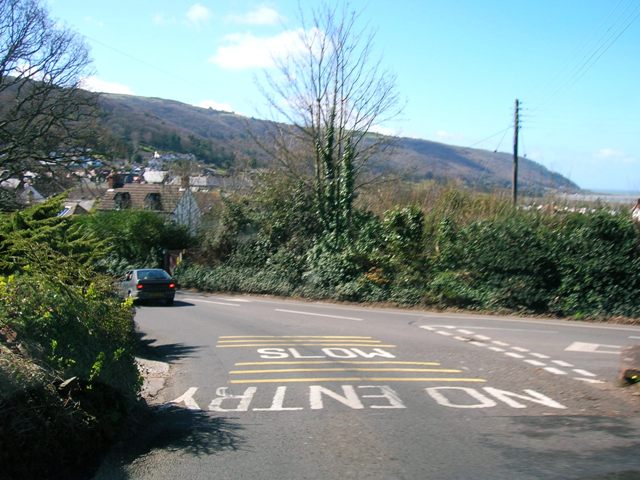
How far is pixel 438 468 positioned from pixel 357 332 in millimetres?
10969

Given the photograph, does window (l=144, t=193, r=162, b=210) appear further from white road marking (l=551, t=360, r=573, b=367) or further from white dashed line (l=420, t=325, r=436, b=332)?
white road marking (l=551, t=360, r=573, b=367)

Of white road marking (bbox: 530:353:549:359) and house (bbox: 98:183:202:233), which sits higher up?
house (bbox: 98:183:202:233)

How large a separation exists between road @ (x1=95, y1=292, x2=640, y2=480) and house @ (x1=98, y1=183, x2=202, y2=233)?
2782 centimetres

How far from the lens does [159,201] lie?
53.4m

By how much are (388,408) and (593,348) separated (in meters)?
7.47

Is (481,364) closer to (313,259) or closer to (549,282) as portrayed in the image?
(549,282)

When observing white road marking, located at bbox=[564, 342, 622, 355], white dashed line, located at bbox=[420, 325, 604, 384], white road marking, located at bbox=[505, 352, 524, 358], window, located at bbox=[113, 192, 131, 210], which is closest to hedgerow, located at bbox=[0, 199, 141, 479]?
white dashed line, located at bbox=[420, 325, 604, 384]

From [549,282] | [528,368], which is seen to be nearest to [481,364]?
[528,368]

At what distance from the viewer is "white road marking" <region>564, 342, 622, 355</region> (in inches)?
543

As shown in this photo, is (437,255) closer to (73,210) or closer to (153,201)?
(73,210)

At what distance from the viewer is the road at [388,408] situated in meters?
6.12

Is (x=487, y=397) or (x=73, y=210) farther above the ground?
(x=73, y=210)

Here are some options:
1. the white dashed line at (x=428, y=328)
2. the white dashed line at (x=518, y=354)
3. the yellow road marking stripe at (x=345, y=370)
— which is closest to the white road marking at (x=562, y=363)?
the white dashed line at (x=518, y=354)

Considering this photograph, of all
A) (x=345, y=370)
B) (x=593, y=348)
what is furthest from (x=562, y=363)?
(x=345, y=370)
